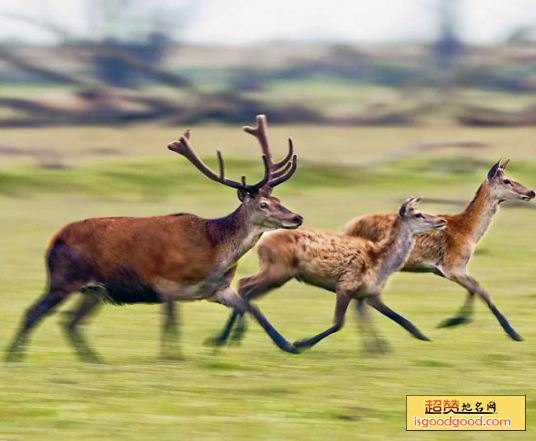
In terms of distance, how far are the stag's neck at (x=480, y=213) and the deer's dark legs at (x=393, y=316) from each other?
1641 millimetres

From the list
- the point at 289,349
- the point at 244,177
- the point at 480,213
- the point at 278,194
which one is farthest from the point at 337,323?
the point at 278,194

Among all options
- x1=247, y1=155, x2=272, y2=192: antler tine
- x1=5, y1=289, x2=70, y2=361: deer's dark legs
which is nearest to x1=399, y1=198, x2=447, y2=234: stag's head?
x1=247, y1=155, x2=272, y2=192: antler tine

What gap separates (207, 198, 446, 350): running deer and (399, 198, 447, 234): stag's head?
0.55ft

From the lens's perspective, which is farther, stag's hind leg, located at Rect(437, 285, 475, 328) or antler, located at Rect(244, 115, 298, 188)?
stag's hind leg, located at Rect(437, 285, 475, 328)

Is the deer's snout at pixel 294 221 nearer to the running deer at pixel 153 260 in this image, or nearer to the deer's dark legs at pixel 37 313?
the running deer at pixel 153 260

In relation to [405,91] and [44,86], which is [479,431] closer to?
[405,91]

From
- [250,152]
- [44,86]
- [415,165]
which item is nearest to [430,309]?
[415,165]

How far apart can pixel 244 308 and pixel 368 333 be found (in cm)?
111

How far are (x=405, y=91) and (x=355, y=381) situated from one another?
36.0m

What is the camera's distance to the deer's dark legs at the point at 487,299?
38.1 feet

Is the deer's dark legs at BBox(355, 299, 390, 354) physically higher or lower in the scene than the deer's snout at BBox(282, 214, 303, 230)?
lower

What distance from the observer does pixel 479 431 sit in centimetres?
809

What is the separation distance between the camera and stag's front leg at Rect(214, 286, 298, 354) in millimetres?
10438

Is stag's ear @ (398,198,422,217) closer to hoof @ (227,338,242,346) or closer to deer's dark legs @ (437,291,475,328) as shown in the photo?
deer's dark legs @ (437,291,475,328)
